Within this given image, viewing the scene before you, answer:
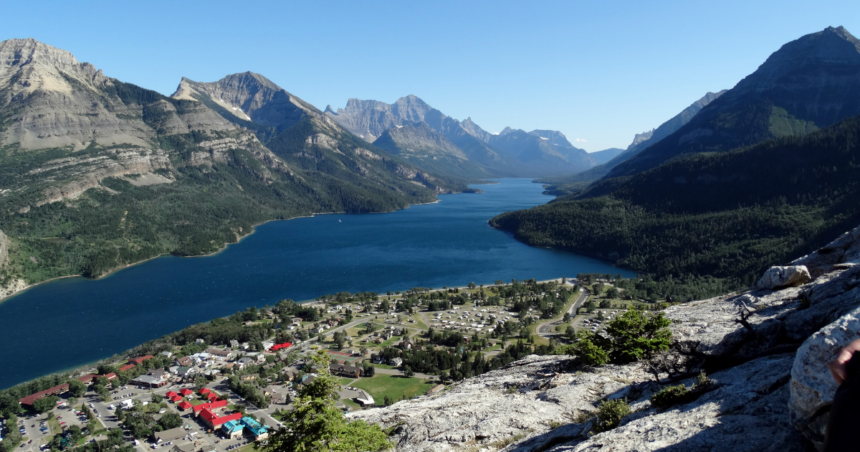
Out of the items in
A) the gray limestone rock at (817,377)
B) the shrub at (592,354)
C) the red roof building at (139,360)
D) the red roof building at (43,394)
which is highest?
the gray limestone rock at (817,377)

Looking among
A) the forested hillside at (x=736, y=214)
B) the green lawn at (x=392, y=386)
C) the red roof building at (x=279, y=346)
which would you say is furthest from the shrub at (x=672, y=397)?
the forested hillside at (x=736, y=214)

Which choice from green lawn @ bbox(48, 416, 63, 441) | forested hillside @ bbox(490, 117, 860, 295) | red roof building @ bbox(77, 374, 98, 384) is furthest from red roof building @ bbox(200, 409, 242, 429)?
forested hillside @ bbox(490, 117, 860, 295)

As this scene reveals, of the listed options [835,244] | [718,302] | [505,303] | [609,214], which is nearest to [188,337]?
[505,303]

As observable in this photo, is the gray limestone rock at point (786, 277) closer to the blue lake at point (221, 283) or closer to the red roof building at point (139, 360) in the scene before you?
the red roof building at point (139, 360)

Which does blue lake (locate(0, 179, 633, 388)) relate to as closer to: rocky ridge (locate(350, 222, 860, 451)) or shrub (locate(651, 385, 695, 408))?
rocky ridge (locate(350, 222, 860, 451))

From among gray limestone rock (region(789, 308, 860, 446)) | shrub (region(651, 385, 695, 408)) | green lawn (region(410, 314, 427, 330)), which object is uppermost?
gray limestone rock (region(789, 308, 860, 446))
